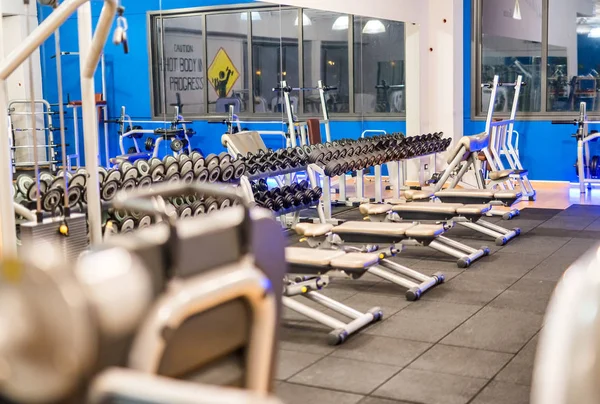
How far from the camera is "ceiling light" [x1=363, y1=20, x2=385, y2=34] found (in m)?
9.05

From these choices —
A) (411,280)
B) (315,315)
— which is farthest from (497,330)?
(411,280)

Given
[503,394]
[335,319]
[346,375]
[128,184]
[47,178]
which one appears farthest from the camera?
[128,184]

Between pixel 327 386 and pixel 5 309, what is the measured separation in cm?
246

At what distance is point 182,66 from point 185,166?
1488mm

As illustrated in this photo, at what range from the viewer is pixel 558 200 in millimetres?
8117

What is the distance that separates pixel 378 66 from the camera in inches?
373

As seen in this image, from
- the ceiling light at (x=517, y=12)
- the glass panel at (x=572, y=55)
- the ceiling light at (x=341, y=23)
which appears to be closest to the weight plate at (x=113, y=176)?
the ceiling light at (x=341, y=23)

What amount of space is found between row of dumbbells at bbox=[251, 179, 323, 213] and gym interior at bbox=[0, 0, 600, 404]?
2 cm

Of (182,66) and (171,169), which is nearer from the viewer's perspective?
(171,169)

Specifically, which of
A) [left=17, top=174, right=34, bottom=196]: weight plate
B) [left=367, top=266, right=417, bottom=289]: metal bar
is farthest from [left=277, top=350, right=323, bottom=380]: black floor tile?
[left=17, top=174, right=34, bottom=196]: weight plate

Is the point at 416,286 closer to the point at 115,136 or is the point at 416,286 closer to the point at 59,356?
the point at 115,136

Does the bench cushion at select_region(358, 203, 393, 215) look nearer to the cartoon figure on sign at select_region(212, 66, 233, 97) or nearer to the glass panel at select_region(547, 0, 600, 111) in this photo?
the cartoon figure on sign at select_region(212, 66, 233, 97)

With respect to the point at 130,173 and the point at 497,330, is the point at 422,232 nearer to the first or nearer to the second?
the point at 497,330

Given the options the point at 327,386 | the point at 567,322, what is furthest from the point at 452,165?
Result: the point at 567,322
